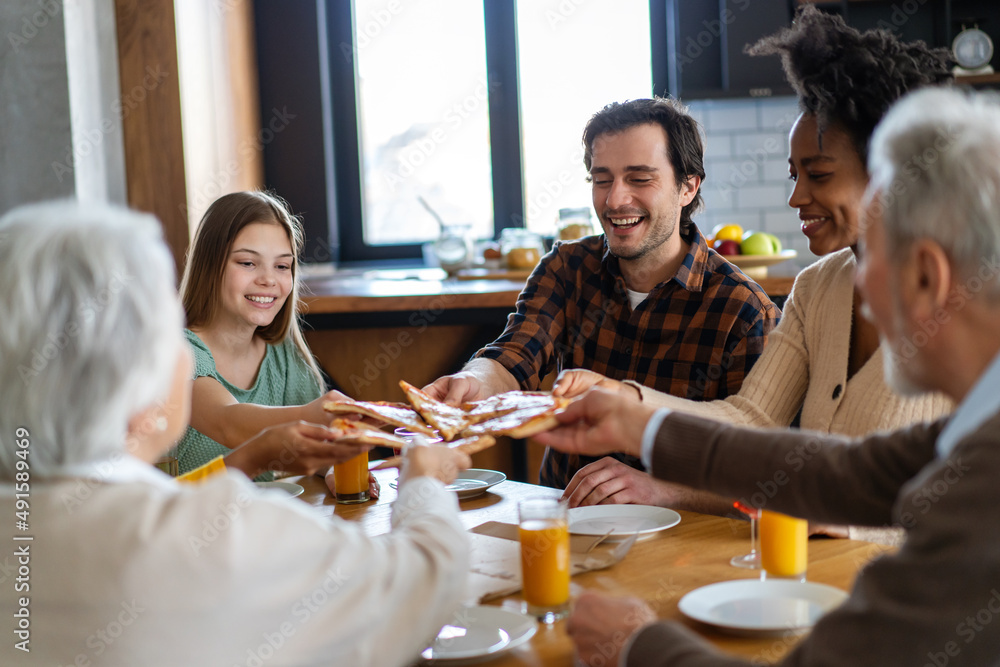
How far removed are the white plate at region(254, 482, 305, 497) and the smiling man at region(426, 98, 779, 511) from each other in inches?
18.1

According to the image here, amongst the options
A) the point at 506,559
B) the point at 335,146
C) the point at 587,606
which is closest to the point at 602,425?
the point at 506,559

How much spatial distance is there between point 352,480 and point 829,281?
1063 mm

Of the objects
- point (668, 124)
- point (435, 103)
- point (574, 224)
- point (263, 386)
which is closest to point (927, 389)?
point (668, 124)

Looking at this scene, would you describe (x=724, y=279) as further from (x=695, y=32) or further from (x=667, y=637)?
(x=695, y=32)

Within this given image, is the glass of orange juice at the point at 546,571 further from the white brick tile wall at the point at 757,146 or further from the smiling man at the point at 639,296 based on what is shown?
the white brick tile wall at the point at 757,146

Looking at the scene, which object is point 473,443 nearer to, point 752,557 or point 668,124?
point 752,557

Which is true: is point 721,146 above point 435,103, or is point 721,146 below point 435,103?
below

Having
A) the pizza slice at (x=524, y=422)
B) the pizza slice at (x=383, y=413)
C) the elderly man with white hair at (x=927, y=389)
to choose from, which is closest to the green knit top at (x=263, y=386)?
the pizza slice at (x=383, y=413)

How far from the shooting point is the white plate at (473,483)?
182cm

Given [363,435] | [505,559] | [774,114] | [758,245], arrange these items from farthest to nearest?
1. [774,114]
2. [758,245]
3. [363,435]
4. [505,559]

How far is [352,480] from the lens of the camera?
71.4 inches

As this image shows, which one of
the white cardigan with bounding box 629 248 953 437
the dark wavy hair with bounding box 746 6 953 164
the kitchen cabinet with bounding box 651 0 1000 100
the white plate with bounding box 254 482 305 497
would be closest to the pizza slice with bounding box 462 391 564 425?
the white cardigan with bounding box 629 248 953 437

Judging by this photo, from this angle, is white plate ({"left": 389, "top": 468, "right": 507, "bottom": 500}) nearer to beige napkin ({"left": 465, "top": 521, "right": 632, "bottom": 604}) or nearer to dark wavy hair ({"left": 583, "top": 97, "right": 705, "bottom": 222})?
beige napkin ({"left": 465, "top": 521, "right": 632, "bottom": 604})

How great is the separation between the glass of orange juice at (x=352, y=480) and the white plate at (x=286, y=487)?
12cm
